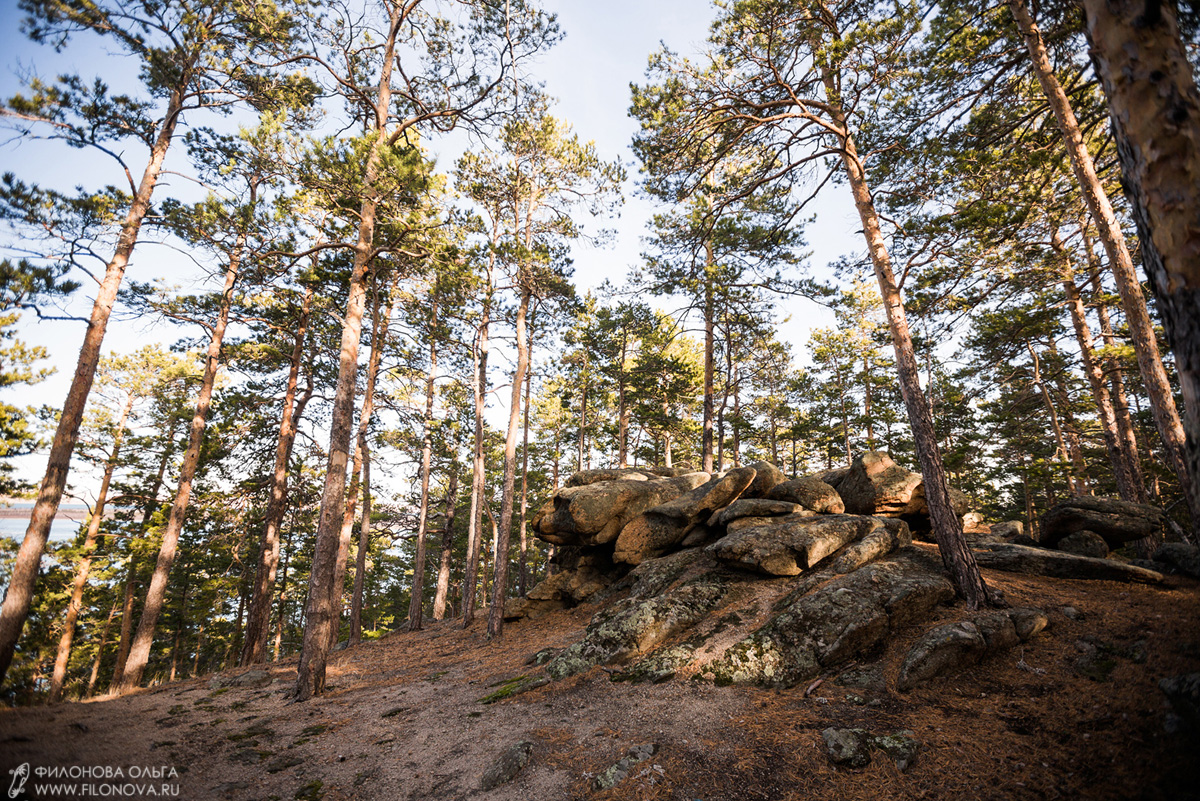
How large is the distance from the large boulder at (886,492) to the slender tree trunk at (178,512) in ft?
57.0

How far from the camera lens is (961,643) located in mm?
5570

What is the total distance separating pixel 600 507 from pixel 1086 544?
11.8 m

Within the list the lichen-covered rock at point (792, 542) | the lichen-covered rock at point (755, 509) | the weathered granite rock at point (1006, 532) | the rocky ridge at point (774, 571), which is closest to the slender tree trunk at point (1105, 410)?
the rocky ridge at point (774, 571)

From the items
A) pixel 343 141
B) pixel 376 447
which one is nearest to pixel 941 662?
pixel 343 141

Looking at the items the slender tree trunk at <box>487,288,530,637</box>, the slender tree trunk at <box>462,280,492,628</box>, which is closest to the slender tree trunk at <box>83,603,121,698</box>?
the slender tree trunk at <box>462,280,492,628</box>

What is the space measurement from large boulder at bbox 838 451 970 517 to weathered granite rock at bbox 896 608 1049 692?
5280mm

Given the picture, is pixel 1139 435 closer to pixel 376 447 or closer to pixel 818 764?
pixel 818 764

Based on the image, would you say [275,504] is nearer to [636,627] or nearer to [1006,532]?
[636,627]

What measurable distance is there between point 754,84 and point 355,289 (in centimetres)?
960

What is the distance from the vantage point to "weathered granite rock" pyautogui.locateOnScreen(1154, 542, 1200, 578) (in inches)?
294

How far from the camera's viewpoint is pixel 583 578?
1391cm

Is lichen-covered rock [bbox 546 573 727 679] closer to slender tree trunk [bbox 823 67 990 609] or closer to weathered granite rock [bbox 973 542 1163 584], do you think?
slender tree trunk [bbox 823 67 990 609]

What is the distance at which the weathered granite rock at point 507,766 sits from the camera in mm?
4600

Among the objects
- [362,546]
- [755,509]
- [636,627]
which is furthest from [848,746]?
[362,546]
